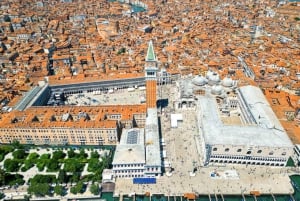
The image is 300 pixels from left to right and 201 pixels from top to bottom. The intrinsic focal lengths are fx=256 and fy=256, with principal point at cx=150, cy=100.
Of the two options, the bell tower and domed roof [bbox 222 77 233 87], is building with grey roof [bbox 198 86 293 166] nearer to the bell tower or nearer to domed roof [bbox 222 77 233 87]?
the bell tower

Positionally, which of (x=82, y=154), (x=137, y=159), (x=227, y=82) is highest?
(x=227, y=82)

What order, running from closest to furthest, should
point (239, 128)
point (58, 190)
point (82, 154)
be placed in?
point (58, 190), point (82, 154), point (239, 128)

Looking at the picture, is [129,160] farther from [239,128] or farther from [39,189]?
[239,128]

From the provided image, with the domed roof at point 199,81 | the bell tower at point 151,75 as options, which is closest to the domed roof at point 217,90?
the domed roof at point 199,81

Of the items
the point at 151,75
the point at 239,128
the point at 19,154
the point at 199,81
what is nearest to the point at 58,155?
the point at 19,154

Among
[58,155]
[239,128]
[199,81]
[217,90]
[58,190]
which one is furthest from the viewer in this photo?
[199,81]

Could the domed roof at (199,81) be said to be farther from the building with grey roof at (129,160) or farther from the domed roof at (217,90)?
the building with grey roof at (129,160)

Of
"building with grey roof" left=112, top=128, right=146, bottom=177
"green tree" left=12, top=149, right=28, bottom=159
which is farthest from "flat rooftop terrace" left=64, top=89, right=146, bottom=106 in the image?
"building with grey roof" left=112, top=128, right=146, bottom=177

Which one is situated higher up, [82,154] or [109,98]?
[109,98]
